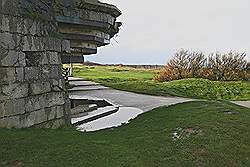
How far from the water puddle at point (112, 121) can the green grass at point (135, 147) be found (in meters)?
0.85

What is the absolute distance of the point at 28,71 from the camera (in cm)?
780

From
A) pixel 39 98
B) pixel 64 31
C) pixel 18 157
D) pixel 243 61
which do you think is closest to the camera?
pixel 18 157

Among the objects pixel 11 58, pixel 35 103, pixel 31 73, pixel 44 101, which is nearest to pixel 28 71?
pixel 31 73

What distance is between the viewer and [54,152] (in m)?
6.11

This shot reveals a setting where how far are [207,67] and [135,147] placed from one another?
29413 mm

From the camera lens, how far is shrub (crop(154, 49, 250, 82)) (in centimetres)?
3362

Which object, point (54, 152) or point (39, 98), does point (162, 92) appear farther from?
point (54, 152)

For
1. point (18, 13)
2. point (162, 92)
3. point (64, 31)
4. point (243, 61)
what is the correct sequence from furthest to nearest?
point (243, 61), point (162, 92), point (64, 31), point (18, 13)

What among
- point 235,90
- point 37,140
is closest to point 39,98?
point 37,140

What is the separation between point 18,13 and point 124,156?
339cm

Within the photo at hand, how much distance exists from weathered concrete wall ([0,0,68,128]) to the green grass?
45 cm

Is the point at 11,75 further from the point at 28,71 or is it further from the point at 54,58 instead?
the point at 54,58

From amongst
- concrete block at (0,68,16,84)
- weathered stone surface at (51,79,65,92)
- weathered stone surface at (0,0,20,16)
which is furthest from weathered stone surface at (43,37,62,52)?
concrete block at (0,68,16,84)

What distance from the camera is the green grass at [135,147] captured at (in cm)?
593
